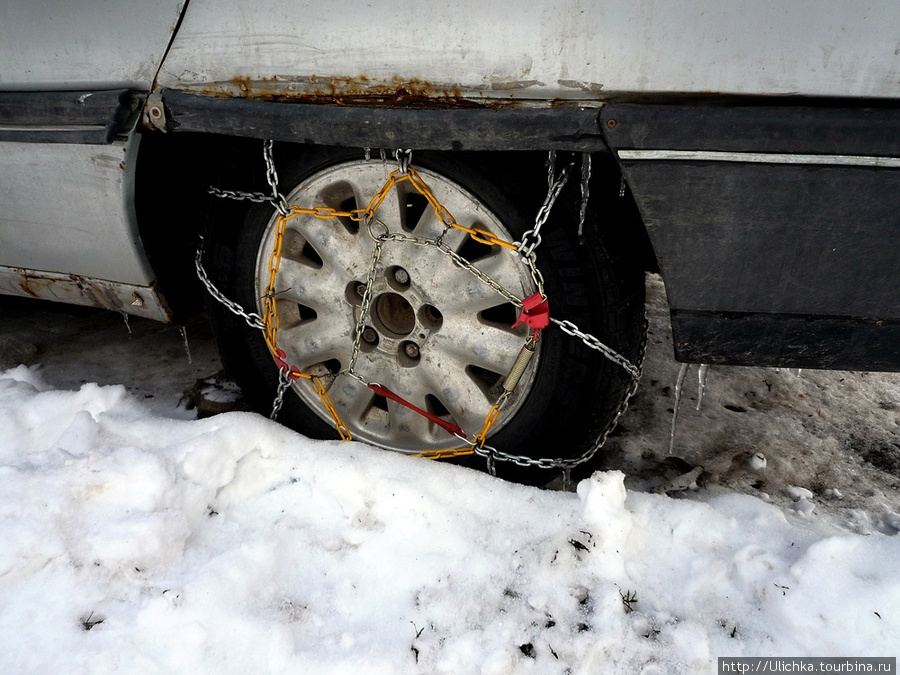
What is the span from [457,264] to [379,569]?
2.53 ft

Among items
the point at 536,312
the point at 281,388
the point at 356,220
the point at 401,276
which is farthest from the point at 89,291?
the point at 536,312

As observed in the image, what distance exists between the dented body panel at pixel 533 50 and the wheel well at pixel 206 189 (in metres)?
0.20

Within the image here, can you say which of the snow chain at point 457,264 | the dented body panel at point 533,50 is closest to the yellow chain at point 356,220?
the snow chain at point 457,264

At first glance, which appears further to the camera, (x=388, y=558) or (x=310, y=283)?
(x=310, y=283)

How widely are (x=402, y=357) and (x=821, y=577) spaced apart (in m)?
1.16

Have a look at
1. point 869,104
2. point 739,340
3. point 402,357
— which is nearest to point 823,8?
point 869,104

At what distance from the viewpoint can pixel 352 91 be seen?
1.52m

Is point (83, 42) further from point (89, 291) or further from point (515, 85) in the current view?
point (515, 85)

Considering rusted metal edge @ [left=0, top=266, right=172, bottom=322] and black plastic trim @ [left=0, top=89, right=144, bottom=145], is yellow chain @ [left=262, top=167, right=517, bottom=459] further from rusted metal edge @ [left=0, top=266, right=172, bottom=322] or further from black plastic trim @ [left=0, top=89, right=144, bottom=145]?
black plastic trim @ [left=0, top=89, right=144, bottom=145]

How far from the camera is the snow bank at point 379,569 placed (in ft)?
4.41

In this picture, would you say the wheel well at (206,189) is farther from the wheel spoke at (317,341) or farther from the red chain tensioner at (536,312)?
the wheel spoke at (317,341)

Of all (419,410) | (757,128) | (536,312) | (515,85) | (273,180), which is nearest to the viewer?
(757,128)

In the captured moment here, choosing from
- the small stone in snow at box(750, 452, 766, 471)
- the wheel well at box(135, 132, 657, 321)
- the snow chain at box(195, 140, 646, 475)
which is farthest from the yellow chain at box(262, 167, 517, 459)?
the small stone in snow at box(750, 452, 766, 471)

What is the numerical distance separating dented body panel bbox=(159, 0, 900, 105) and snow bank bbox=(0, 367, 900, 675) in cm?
92
